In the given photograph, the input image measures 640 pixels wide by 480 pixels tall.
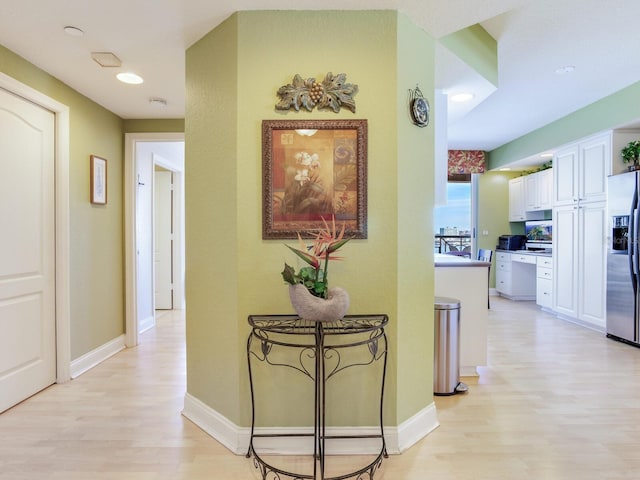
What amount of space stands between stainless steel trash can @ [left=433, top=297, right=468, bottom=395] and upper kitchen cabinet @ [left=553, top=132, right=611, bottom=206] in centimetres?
296

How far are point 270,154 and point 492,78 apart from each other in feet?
6.59

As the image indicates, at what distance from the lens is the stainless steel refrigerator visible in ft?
12.4

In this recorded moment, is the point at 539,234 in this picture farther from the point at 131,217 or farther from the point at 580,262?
the point at 131,217

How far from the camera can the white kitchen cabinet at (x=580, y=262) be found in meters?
4.35

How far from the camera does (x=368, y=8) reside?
199cm

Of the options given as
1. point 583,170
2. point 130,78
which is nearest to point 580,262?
point 583,170

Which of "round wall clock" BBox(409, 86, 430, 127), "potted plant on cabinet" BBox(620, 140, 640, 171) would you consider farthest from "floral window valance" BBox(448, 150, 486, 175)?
"round wall clock" BBox(409, 86, 430, 127)

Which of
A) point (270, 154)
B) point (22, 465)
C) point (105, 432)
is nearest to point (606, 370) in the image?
point (270, 154)

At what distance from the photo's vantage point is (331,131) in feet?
6.56

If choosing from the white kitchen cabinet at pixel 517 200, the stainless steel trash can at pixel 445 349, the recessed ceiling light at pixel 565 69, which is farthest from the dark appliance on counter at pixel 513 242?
the stainless steel trash can at pixel 445 349

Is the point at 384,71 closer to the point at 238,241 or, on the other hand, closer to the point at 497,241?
the point at 238,241

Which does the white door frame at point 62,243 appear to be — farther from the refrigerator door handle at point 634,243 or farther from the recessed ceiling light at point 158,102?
the refrigerator door handle at point 634,243

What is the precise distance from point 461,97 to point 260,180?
2.18 m

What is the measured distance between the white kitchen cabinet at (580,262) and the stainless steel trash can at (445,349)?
2.71m
